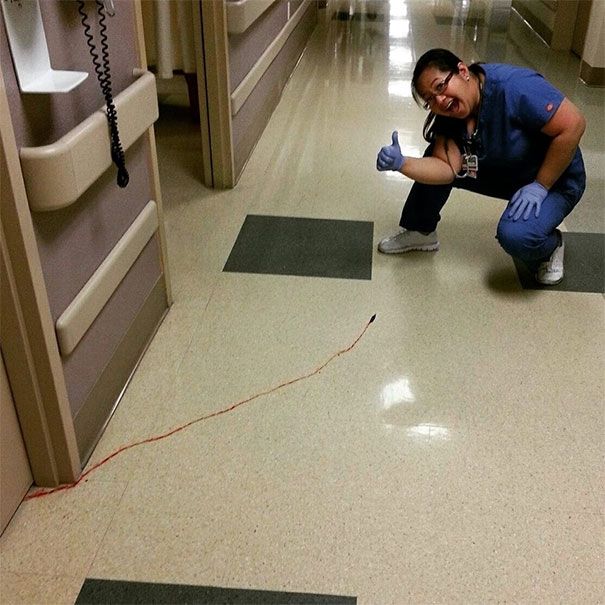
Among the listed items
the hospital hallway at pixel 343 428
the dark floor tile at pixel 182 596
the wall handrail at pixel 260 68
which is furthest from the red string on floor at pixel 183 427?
the wall handrail at pixel 260 68

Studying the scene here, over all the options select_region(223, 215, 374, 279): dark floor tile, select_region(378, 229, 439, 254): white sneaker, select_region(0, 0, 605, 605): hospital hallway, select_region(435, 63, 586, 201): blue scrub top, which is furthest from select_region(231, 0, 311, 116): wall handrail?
select_region(435, 63, 586, 201): blue scrub top

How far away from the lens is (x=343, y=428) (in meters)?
1.56

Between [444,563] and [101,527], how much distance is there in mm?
657

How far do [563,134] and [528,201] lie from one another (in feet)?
0.69

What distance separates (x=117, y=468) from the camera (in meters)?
1.44

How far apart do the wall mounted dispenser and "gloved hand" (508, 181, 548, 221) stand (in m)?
1.31

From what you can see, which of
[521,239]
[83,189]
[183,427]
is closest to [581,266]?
[521,239]

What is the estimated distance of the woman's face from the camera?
183cm

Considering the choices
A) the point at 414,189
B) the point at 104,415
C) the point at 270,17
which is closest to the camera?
the point at 104,415

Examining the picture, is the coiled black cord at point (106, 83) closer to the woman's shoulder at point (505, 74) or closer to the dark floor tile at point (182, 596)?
the dark floor tile at point (182, 596)

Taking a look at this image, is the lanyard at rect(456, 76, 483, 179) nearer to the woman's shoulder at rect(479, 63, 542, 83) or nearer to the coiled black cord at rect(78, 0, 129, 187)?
the woman's shoulder at rect(479, 63, 542, 83)

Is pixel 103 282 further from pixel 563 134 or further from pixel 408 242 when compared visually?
pixel 563 134

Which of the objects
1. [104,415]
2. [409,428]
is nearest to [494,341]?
[409,428]

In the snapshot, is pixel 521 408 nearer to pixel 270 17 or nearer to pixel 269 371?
pixel 269 371
